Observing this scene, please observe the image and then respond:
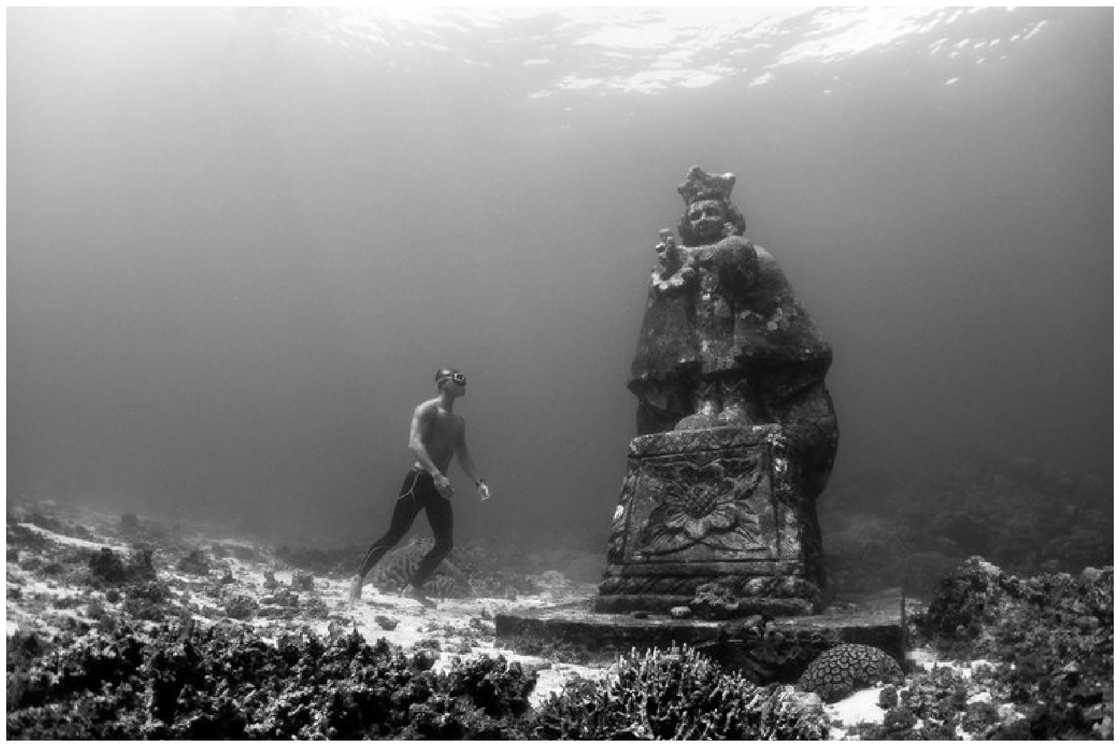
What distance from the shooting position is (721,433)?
22.6ft

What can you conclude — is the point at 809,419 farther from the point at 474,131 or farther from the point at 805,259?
the point at 805,259

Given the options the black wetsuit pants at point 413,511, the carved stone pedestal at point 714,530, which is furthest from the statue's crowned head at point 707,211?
the black wetsuit pants at point 413,511

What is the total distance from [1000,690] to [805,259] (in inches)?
3756

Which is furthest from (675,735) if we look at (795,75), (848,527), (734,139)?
(734,139)

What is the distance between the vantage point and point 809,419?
771 centimetres

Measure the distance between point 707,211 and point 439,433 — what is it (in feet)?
15.2

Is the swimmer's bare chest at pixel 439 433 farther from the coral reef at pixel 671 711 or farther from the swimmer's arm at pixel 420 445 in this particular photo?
the coral reef at pixel 671 711

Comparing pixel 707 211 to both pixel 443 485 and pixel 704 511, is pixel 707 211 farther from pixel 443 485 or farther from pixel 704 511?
pixel 443 485

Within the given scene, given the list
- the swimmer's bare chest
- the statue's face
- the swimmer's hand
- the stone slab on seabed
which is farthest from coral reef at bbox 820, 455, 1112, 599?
the swimmer's bare chest

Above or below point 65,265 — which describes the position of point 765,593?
below

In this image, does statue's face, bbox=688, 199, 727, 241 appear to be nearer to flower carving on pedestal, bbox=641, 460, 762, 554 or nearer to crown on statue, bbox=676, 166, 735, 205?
crown on statue, bbox=676, 166, 735, 205

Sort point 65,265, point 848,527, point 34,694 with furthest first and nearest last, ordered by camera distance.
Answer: point 65,265 < point 848,527 < point 34,694

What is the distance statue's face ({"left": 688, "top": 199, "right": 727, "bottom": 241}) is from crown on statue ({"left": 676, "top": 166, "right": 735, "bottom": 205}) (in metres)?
0.18

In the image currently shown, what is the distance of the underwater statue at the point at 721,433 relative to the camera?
624cm
